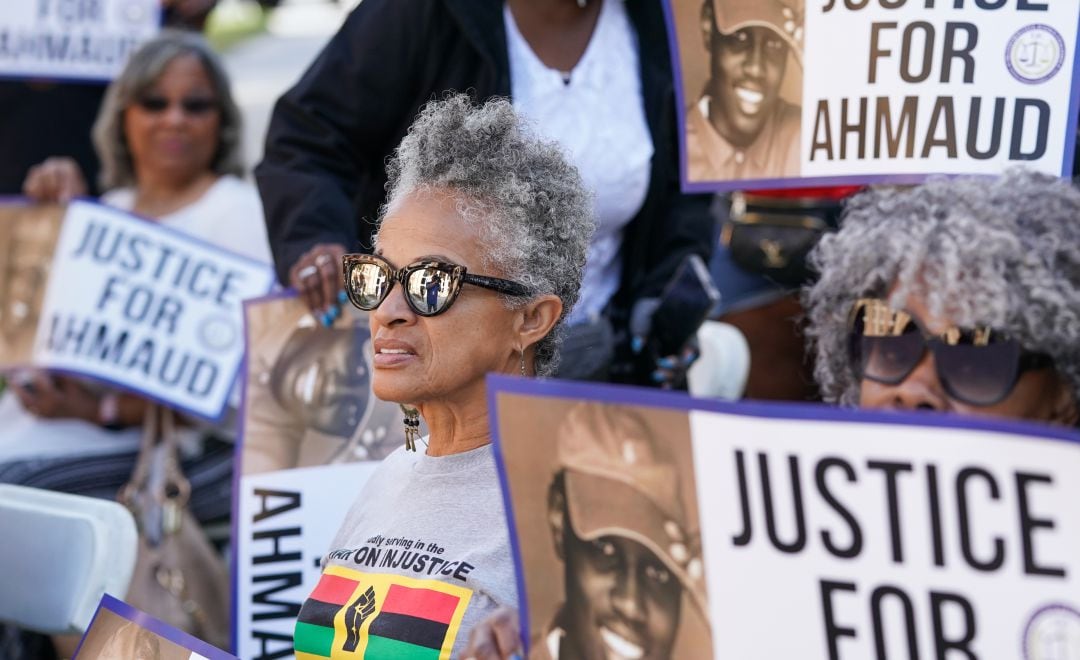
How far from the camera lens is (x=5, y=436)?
183 inches

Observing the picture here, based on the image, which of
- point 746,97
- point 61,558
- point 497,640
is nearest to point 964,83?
point 746,97

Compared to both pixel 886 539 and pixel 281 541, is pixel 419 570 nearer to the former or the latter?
pixel 886 539

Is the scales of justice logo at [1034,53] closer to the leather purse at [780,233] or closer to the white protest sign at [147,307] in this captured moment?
the leather purse at [780,233]

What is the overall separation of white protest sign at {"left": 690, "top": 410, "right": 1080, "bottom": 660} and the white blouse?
1.53m

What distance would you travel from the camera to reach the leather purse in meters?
4.00

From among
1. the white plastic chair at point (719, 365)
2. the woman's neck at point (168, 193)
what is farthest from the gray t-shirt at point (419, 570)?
the woman's neck at point (168, 193)

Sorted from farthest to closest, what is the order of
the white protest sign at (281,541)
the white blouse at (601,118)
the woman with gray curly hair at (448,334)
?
the white blouse at (601,118) < the white protest sign at (281,541) < the woman with gray curly hair at (448,334)

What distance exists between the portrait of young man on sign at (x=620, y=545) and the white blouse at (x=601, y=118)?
1.45 m

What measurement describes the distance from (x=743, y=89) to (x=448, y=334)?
0.82 m

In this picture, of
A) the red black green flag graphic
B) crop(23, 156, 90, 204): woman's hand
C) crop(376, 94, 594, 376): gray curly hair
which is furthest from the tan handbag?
crop(376, 94, 594, 376): gray curly hair

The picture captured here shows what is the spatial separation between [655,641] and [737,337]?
226 centimetres

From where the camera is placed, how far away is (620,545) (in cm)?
175

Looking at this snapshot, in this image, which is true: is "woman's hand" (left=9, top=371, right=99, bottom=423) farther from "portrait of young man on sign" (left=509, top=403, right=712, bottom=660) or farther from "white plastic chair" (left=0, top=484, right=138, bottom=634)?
"portrait of young man on sign" (left=509, top=403, right=712, bottom=660)

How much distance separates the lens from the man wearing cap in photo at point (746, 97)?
9.14ft
